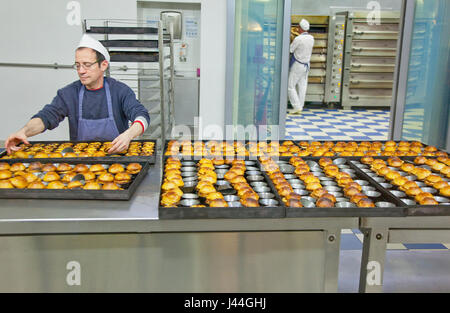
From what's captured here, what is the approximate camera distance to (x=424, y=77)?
441 cm

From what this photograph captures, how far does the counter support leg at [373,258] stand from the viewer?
1.74m

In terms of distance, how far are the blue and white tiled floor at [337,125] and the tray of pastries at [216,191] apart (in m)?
4.83

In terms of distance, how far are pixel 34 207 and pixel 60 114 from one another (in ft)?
4.43

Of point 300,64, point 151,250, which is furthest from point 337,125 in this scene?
point 151,250

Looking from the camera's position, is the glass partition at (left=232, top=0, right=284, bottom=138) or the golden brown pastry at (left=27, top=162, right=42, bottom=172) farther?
the glass partition at (left=232, top=0, right=284, bottom=138)

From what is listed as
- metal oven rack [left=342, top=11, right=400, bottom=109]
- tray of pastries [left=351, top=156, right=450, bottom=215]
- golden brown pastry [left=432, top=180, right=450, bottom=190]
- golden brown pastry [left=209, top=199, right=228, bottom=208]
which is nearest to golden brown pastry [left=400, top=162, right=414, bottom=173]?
tray of pastries [left=351, top=156, right=450, bottom=215]

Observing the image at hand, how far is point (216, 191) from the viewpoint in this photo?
6.20 ft

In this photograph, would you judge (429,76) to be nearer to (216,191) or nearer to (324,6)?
(216,191)

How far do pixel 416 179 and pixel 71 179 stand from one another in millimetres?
1684

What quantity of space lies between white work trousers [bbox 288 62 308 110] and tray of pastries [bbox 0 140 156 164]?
716 cm

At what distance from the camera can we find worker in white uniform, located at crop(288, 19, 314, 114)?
892 centimetres

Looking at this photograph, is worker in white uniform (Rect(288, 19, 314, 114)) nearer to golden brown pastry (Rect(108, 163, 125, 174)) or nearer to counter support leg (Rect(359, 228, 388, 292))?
golden brown pastry (Rect(108, 163, 125, 174))

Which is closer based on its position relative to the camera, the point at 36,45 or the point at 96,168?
the point at 96,168

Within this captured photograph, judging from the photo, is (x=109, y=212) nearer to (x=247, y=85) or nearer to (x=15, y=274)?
(x=15, y=274)
